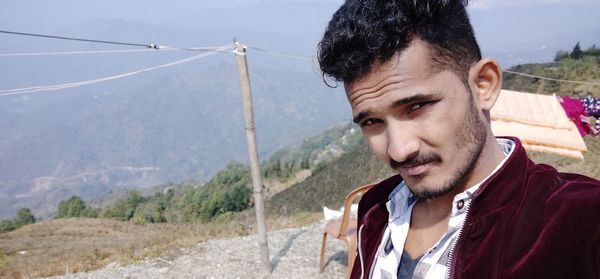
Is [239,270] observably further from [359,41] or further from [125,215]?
[125,215]

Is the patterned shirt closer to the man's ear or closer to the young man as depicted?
the young man

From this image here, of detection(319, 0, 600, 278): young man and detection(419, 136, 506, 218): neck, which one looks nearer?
detection(319, 0, 600, 278): young man

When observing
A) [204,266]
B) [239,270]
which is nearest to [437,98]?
[239,270]

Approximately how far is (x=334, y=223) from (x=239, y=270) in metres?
1.56

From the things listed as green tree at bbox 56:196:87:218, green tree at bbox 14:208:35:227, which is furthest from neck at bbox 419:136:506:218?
green tree at bbox 14:208:35:227

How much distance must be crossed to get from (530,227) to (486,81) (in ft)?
1.25

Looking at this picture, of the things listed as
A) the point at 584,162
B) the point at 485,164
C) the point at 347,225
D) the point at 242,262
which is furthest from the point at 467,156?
the point at 584,162

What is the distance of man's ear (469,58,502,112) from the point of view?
103 cm

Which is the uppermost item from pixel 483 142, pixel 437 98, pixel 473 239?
pixel 437 98

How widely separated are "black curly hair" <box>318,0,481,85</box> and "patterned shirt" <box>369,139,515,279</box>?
283 millimetres

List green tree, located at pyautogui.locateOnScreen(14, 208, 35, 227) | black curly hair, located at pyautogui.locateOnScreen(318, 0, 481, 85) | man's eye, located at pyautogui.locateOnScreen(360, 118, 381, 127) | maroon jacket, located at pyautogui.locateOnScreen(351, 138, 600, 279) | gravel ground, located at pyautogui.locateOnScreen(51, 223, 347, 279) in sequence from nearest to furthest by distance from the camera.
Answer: maroon jacket, located at pyautogui.locateOnScreen(351, 138, 600, 279) < black curly hair, located at pyautogui.locateOnScreen(318, 0, 481, 85) < man's eye, located at pyautogui.locateOnScreen(360, 118, 381, 127) < gravel ground, located at pyautogui.locateOnScreen(51, 223, 347, 279) < green tree, located at pyautogui.locateOnScreen(14, 208, 35, 227)

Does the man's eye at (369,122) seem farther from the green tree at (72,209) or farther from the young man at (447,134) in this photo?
the green tree at (72,209)

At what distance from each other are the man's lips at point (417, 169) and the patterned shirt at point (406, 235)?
11cm

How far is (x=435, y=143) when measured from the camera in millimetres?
988
